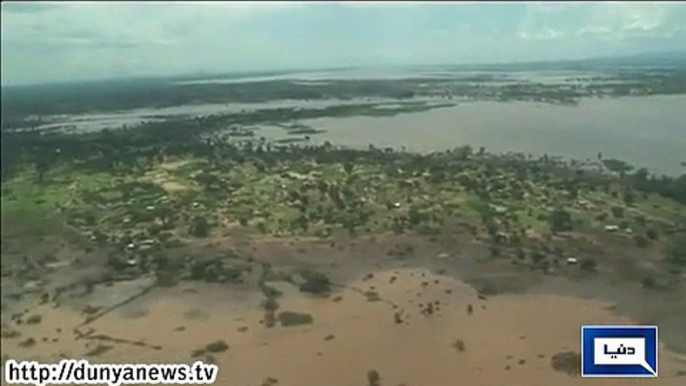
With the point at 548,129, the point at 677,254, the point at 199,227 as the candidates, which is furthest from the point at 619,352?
the point at 199,227

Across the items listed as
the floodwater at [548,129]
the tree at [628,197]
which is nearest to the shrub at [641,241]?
the tree at [628,197]

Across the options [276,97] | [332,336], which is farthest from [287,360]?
[276,97]

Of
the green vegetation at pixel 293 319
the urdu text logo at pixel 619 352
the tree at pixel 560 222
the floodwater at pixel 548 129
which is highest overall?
the floodwater at pixel 548 129

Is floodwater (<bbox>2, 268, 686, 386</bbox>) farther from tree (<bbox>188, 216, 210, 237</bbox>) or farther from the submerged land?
tree (<bbox>188, 216, 210, 237</bbox>)

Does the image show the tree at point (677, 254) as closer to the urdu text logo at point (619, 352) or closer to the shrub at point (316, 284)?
the urdu text logo at point (619, 352)

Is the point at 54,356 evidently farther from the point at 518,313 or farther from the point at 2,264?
the point at 518,313

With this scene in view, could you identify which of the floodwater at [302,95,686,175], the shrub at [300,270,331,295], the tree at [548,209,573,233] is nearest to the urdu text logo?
the tree at [548,209,573,233]
